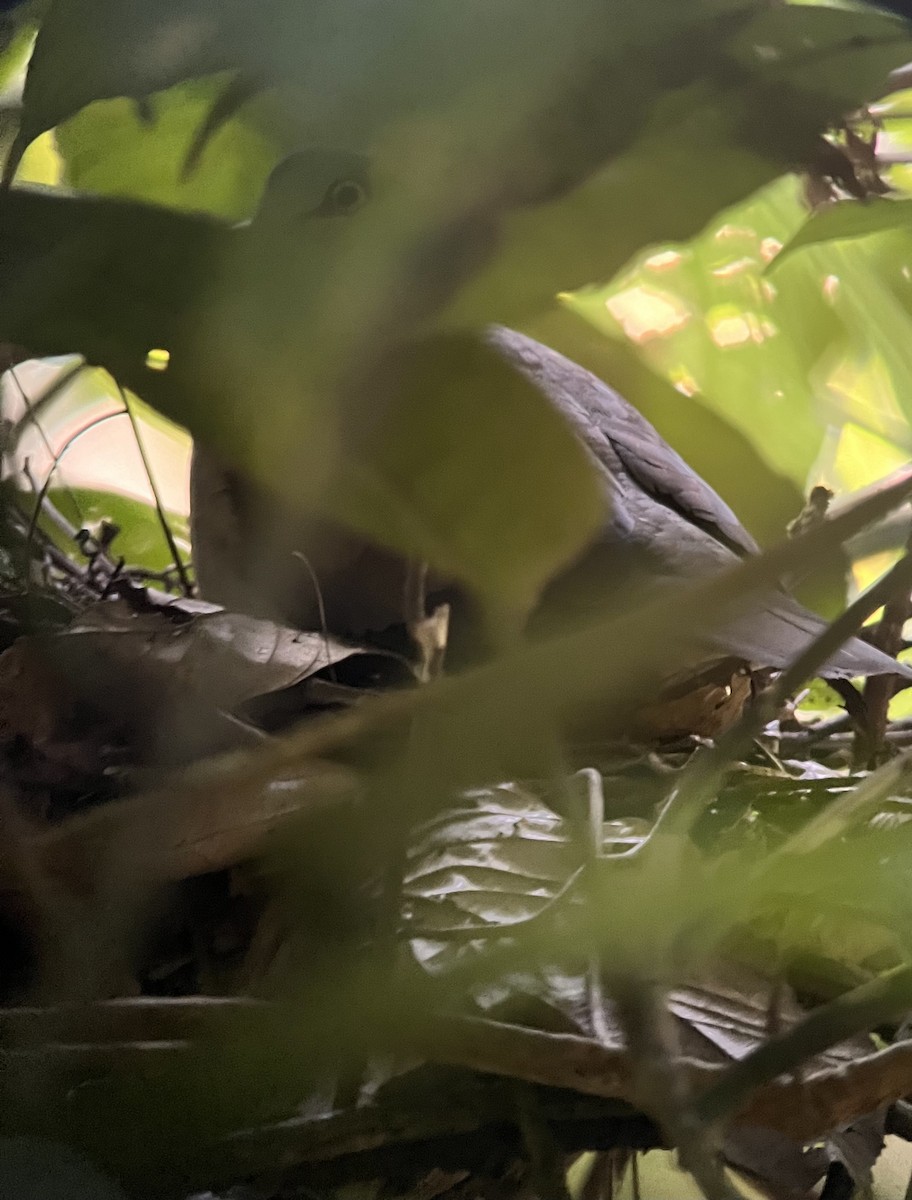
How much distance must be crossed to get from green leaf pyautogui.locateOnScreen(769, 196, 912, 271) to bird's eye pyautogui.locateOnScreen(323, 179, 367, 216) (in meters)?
Answer: 0.09

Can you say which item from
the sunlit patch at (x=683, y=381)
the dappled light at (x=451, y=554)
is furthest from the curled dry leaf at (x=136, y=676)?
the sunlit patch at (x=683, y=381)

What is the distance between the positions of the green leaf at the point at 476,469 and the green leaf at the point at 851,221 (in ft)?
0.22

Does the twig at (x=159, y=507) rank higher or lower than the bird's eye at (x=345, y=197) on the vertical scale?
lower

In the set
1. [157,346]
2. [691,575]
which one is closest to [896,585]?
[691,575]

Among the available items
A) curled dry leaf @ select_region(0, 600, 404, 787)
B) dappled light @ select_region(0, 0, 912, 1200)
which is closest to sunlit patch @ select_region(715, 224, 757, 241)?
dappled light @ select_region(0, 0, 912, 1200)

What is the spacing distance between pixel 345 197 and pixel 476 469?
2.4 inches

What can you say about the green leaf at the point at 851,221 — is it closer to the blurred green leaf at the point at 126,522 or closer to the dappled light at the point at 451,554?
the dappled light at the point at 451,554

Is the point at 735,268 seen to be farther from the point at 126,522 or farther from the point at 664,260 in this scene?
the point at 126,522

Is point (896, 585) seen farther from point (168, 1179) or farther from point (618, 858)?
point (168, 1179)

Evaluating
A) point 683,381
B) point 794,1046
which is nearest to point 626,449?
point 683,381

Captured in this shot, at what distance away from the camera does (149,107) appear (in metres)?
0.21

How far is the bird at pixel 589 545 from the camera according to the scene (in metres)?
0.20

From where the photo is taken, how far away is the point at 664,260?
201 mm

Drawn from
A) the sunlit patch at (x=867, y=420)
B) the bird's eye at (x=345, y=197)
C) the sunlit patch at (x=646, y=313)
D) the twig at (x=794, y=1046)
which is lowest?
the twig at (x=794, y=1046)
